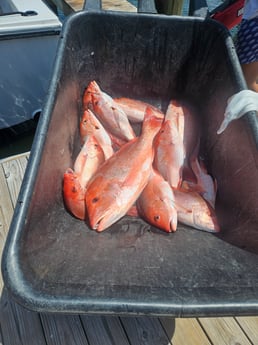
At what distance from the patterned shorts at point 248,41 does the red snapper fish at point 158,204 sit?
1148mm

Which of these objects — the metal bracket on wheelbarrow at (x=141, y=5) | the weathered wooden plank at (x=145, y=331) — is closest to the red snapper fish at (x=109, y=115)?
the metal bracket on wheelbarrow at (x=141, y=5)

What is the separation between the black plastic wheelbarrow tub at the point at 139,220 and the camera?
877 millimetres

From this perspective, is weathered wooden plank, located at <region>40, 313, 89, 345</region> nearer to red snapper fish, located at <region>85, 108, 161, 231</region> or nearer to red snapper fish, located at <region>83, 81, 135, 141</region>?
red snapper fish, located at <region>85, 108, 161, 231</region>

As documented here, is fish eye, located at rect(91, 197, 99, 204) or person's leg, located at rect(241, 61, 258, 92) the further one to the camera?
person's leg, located at rect(241, 61, 258, 92)

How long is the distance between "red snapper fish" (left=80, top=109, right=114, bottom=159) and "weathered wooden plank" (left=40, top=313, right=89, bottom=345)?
0.98m

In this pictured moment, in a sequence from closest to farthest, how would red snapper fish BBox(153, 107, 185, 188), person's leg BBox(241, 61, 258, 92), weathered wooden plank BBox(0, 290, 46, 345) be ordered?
weathered wooden plank BBox(0, 290, 46, 345) < red snapper fish BBox(153, 107, 185, 188) < person's leg BBox(241, 61, 258, 92)

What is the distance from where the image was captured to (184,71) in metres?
2.19

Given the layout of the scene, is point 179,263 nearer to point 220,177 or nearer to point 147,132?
point 220,177

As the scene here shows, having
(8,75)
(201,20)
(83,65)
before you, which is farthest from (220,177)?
(8,75)

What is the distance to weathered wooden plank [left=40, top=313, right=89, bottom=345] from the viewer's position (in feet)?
5.04

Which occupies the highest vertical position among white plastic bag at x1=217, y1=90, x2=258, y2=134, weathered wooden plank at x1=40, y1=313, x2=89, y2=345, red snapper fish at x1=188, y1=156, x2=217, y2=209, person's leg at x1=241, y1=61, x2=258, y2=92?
white plastic bag at x1=217, y1=90, x2=258, y2=134

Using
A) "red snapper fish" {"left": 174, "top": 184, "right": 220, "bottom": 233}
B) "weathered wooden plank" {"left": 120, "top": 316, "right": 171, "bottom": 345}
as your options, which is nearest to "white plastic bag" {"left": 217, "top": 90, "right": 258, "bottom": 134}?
"red snapper fish" {"left": 174, "top": 184, "right": 220, "bottom": 233}

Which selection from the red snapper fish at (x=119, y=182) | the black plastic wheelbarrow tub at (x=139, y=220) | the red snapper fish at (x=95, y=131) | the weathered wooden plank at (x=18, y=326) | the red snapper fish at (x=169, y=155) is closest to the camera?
the black plastic wheelbarrow tub at (x=139, y=220)

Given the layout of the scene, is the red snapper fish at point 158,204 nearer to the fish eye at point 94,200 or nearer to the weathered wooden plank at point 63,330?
the fish eye at point 94,200
